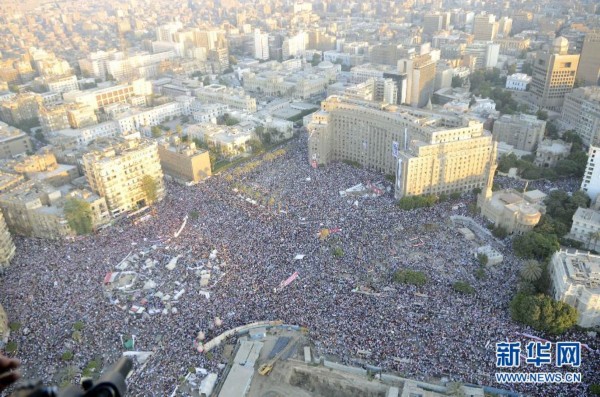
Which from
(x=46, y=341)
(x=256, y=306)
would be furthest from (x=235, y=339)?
(x=46, y=341)

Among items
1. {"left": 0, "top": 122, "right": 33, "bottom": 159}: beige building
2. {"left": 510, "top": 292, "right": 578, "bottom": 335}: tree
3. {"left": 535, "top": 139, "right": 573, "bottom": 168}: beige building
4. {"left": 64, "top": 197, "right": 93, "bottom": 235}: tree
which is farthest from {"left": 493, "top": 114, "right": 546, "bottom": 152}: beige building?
{"left": 0, "top": 122, "right": 33, "bottom": 159}: beige building

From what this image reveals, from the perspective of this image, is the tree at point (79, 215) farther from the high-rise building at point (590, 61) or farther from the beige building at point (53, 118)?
the high-rise building at point (590, 61)

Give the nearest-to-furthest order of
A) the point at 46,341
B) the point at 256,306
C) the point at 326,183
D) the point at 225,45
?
1. the point at 46,341
2. the point at 256,306
3. the point at 326,183
4. the point at 225,45

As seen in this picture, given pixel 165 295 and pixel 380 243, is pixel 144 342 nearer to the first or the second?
pixel 165 295

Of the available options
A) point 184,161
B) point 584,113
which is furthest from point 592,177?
point 184,161

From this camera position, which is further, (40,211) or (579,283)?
(40,211)

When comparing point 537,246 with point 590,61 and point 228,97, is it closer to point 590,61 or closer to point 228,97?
point 590,61
